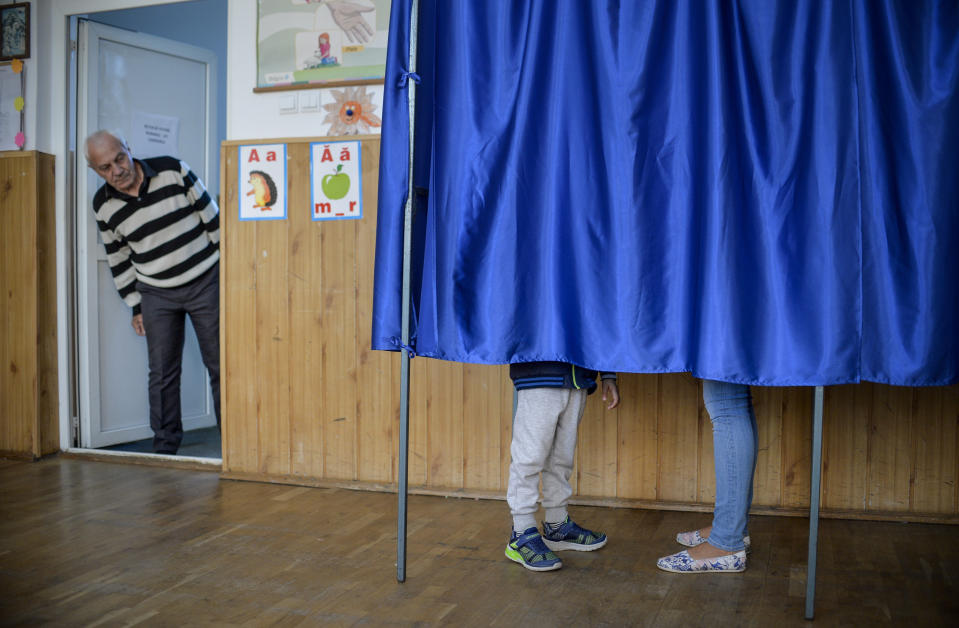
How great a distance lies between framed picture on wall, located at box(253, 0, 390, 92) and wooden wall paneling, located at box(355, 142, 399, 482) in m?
0.31

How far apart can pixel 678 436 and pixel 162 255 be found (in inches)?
92.5

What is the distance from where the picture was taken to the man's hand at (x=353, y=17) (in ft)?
9.74

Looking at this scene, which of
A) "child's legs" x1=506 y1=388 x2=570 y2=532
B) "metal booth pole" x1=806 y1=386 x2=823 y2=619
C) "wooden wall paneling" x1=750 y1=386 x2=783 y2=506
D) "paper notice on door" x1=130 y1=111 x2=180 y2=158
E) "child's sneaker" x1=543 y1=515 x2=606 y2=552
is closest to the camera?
"metal booth pole" x1=806 y1=386 x2=823 y2=619

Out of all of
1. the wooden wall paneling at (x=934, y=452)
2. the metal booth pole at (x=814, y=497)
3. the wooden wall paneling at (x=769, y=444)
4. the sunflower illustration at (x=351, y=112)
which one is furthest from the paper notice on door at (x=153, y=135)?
the wooden wall paneling at (x=934, y=452)

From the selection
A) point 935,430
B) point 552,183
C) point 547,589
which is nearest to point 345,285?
point 552,183

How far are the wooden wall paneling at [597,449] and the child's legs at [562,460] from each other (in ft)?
1.69

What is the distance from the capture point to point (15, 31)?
3.52m

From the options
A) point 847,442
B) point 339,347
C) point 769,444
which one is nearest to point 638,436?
point 769,444

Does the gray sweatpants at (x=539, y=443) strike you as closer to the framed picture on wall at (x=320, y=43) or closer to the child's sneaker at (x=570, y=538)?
the child's sneaker at (x=570, y=538)

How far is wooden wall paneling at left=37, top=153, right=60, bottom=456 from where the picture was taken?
3.50 metres

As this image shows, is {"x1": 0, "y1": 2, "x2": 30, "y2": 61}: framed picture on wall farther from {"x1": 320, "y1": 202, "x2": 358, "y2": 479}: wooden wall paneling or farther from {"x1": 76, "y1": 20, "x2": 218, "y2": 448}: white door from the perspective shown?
{"x1": 320, "y1": 202, "x2": 358, "y2": 479}: wooden wall paneling

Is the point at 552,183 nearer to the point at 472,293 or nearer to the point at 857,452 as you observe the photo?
the point at 472,293

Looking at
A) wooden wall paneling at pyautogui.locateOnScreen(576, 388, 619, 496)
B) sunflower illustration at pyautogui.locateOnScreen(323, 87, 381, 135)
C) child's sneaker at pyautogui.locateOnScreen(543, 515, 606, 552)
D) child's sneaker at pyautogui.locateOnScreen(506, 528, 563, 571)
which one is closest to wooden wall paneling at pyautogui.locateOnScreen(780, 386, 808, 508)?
wooden wall paneling at pyautogui.locateOnScreen(576, 388, 619, 496)

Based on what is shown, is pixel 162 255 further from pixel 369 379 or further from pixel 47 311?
pixel 369 379
